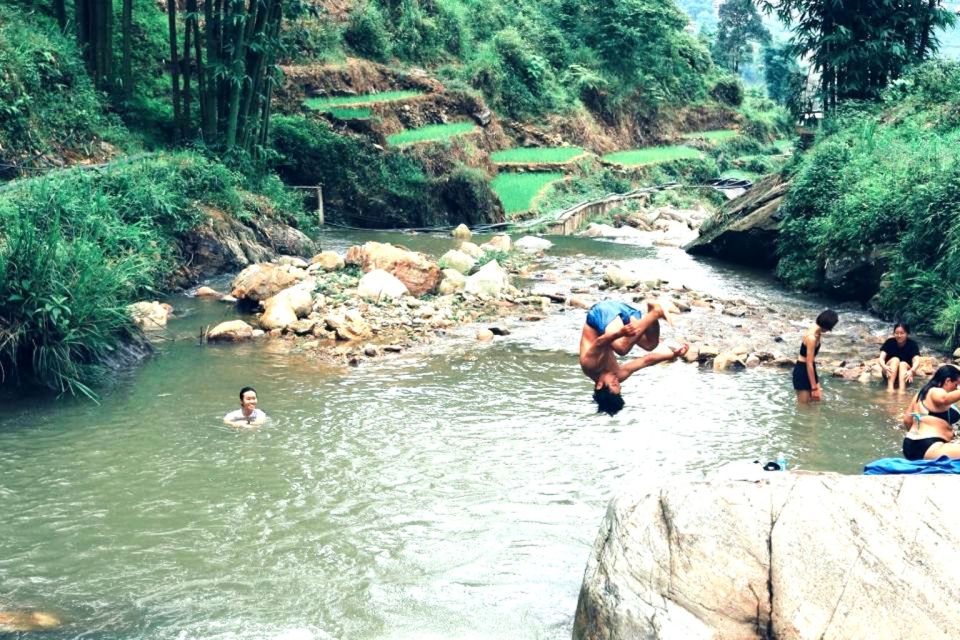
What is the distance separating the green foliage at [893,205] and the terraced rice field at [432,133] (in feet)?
45.5

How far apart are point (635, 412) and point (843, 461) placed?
8.99 ft

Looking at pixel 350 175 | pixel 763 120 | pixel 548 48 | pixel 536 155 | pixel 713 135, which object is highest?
pixel 548 48

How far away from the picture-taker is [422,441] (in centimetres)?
1096

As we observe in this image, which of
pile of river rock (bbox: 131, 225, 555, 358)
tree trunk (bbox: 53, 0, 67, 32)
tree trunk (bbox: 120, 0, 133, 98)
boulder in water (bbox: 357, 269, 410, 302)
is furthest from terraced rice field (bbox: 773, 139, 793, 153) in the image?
boulder in water (bbox: 357, 269, 410, 302)

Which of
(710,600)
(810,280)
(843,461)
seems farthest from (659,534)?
(810,280)

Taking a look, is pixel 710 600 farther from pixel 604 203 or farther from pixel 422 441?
pixel 604 203

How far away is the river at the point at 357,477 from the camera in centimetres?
723

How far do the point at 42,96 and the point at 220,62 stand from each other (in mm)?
4079

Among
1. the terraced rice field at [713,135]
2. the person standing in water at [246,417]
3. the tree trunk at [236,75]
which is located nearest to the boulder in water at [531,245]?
the tree trunk at [236,75]

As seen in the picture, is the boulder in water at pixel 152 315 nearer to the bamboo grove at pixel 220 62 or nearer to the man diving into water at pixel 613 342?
the bamboo grove at pixel 220 62

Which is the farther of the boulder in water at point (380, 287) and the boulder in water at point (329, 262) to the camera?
the boulder in water at point (329, 262)

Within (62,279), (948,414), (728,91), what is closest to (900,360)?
(948,414)

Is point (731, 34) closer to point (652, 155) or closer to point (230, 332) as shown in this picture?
point (652, 155)

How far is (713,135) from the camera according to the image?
52.6 m
